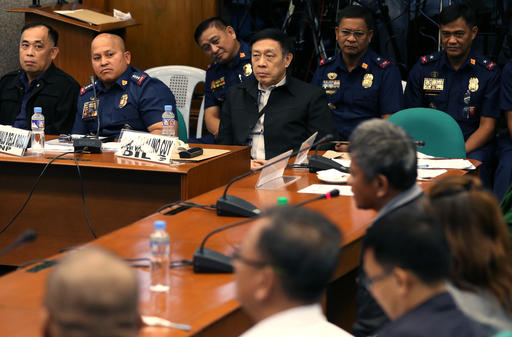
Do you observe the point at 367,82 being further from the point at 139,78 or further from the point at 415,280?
the point at 415,280

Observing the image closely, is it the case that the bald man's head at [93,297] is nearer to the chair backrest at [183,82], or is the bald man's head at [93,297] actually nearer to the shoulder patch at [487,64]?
the shoulder patch at [487,64]

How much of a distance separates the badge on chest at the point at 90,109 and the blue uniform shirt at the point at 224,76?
89 cm

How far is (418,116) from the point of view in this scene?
3.84 meters

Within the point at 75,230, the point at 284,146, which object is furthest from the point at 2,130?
the point at 284,146

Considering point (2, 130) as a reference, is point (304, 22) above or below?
above

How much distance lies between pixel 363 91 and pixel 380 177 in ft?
8.63

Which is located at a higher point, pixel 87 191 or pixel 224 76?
pixel 224 76

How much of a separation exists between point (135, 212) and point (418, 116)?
1.54 m

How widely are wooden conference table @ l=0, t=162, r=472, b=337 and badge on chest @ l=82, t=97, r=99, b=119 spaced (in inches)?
61.6

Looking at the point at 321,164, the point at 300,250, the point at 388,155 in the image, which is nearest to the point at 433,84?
the point at 321,164

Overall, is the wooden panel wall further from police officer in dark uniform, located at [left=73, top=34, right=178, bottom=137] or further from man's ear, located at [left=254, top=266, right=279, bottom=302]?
man's ear, located at [left=254, top=266, right=279, bottom=302]

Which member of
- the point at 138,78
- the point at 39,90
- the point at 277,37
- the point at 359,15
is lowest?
the point at 39,90

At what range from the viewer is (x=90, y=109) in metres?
4.29

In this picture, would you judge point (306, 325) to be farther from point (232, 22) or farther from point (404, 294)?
point (232, 22)
